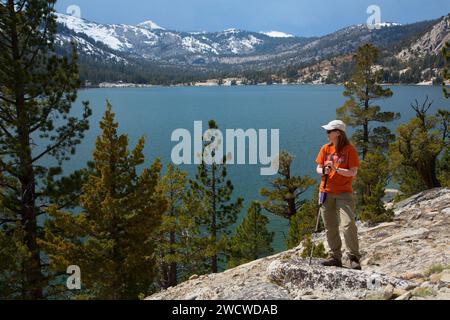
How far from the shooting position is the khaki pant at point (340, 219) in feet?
23.4

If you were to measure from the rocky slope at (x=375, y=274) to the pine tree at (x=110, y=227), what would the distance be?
3245mm

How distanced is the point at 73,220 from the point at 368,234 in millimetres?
9283

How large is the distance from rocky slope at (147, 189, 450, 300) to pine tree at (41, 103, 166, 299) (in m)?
3.25

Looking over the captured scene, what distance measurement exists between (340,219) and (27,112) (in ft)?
33.2

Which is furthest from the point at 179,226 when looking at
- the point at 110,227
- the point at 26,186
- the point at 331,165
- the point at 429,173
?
the point at 331,165

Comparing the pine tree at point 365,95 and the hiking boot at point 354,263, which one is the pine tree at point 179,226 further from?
the hiking boot at point 354,263

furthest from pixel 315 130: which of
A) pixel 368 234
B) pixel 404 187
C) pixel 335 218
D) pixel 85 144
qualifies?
pixel 335 218

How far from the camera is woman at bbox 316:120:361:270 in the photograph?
22.9 ft

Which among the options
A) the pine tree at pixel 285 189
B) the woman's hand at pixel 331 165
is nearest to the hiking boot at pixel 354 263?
the woman's hand at pixel 331 165

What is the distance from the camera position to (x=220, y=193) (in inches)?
851

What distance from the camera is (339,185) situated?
23.5 feet

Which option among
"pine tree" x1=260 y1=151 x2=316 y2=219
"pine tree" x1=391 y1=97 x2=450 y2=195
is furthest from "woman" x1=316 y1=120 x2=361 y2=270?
"pine tree" x1=260 y1=151 x2=316 y2=219

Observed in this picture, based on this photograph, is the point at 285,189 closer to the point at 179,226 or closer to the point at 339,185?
the point at 179,226

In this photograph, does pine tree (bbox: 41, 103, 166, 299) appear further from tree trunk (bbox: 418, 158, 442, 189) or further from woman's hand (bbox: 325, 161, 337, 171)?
tree trunk (bbox: 418, 158, 442, 189)
